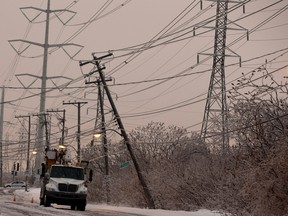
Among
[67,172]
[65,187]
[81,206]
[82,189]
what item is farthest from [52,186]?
[81,206]

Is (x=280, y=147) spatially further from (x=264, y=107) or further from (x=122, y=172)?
(x=122, y=172)

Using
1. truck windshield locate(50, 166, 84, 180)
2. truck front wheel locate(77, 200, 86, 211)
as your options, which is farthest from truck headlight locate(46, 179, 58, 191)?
truck front wheel locate(77, 200, 86, 211)

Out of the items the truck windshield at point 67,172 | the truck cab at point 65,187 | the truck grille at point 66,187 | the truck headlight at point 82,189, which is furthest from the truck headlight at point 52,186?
the truck headlight at point 82,189

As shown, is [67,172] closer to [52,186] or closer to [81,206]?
[52,186]

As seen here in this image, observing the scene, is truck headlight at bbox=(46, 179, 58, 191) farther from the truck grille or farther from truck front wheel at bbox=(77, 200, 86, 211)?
truck front wheel at bbox=(77, 200, 86, 211)

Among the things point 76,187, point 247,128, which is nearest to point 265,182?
point 247,128

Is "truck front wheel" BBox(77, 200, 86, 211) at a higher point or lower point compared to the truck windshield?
lower

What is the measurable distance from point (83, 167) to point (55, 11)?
2541cm

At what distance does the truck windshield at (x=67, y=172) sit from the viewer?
30.9 metres

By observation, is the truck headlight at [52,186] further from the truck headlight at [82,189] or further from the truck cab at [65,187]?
the truck headlight at [82,189]

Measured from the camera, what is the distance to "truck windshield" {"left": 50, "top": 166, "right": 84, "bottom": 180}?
30.9 m

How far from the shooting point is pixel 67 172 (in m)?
31.0

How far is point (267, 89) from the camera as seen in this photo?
19.7 metres

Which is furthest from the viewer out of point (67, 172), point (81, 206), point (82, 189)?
point (67, 172)
